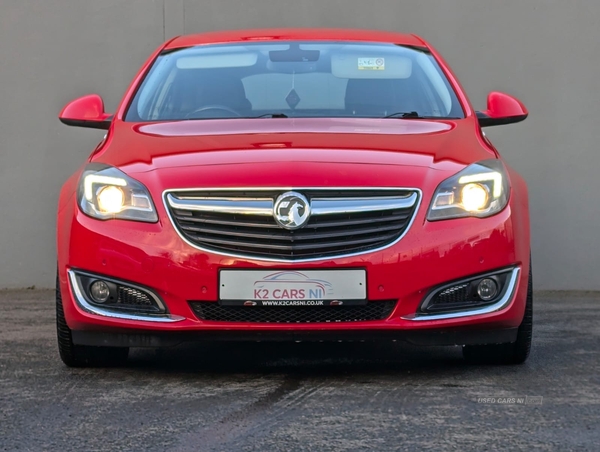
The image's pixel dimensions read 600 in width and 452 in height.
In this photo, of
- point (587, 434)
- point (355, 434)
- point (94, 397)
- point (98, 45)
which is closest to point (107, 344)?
point (94, 397)

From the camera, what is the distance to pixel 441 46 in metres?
9.88

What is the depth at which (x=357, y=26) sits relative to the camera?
32.3 feet

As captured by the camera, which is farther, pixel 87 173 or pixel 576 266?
pixel 576 266

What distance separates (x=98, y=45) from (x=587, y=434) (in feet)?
21.3

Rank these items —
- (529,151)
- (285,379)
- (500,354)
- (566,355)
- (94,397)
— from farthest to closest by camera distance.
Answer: (529,151), (566,355), (500,354), (285,379), (94,397)

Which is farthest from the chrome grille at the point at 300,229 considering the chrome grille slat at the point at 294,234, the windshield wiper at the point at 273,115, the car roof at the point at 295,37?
the car roof at the point at 295,37

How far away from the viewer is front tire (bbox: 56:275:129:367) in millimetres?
5449

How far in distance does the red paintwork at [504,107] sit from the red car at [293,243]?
0.85m

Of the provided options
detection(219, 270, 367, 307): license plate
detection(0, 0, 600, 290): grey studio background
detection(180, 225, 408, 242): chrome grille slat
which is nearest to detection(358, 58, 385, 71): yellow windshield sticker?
detection(180, 225, 408, 242): chrome grille slat

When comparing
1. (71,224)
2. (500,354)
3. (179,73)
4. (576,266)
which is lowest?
(576,266)

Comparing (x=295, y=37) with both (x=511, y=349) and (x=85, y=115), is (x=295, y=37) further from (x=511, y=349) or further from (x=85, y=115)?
(x=511, y=349)

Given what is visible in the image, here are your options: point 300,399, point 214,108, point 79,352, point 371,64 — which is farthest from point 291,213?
point 371,64

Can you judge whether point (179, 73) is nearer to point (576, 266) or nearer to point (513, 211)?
point (513, 211)

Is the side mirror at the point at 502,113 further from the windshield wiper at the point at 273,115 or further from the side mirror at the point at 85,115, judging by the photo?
the side mirror at the point at 85,115
